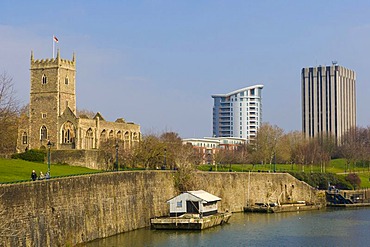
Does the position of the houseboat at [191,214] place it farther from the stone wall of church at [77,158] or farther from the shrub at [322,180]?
the shrub at [322,180]

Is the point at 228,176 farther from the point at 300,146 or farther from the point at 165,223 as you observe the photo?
the point at 300,146

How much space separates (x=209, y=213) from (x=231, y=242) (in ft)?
47.9

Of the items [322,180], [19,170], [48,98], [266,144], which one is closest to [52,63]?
[48,98]

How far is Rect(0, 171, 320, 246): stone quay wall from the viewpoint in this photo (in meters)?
45.7

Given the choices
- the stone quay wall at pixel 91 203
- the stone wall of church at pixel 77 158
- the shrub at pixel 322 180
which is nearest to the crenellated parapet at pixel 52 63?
the stone wall of church at pixel 77 158

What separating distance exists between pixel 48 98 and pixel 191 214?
113ft

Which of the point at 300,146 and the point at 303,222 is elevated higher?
the point at 300,146

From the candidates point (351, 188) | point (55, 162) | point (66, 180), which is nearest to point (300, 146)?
point (351, 188)

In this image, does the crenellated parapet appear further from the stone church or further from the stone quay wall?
the stone quay wall

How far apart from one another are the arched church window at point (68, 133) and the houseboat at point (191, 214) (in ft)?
89.9

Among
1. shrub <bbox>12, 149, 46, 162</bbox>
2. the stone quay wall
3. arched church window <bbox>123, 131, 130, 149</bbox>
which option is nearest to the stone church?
arched church window <bbox>123, 131, 130, 149</bbox>

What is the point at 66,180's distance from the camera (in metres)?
53.7

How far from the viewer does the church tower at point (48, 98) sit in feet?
308

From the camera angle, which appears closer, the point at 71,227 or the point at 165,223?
the point at 71,227
